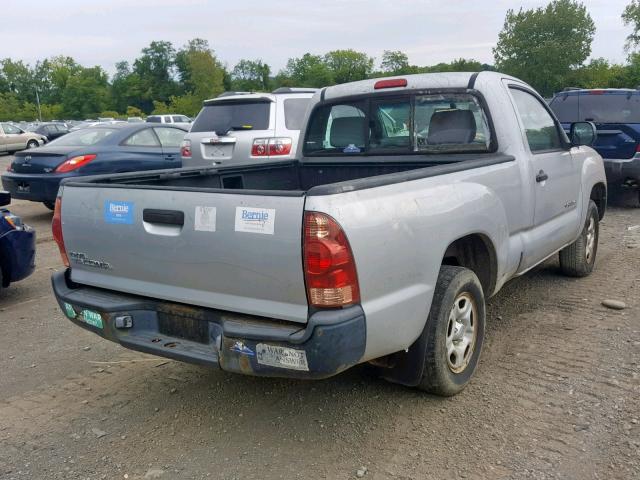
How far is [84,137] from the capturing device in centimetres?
1012

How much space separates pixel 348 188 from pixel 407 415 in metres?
1.48

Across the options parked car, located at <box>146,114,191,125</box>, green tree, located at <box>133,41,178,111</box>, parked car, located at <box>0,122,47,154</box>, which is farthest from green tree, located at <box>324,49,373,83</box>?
parked car, located at <box>0,122,47,154</box>

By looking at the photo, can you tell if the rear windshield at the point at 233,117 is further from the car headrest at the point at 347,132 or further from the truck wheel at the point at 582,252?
the truck wheel at the point at 582,252

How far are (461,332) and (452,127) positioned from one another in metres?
1.60

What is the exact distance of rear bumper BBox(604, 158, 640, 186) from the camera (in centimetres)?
922

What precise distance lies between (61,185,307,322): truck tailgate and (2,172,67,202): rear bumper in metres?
6.33

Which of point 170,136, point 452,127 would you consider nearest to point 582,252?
point 452,127

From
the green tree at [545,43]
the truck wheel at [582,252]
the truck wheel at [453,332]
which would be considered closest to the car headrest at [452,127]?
the truck wheel at [453,332]

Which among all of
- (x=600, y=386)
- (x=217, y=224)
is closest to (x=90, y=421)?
(x=217, y=224)

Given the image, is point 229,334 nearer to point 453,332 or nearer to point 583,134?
point 453,332

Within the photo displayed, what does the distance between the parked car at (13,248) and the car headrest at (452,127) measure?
12.5 ft

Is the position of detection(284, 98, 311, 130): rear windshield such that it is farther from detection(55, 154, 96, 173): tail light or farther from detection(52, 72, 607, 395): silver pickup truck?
detection(52, 72, 607, 395): silver pickup truck

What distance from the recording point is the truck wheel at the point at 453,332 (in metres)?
3.29

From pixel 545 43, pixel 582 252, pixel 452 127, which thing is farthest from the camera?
pixel 545 43
